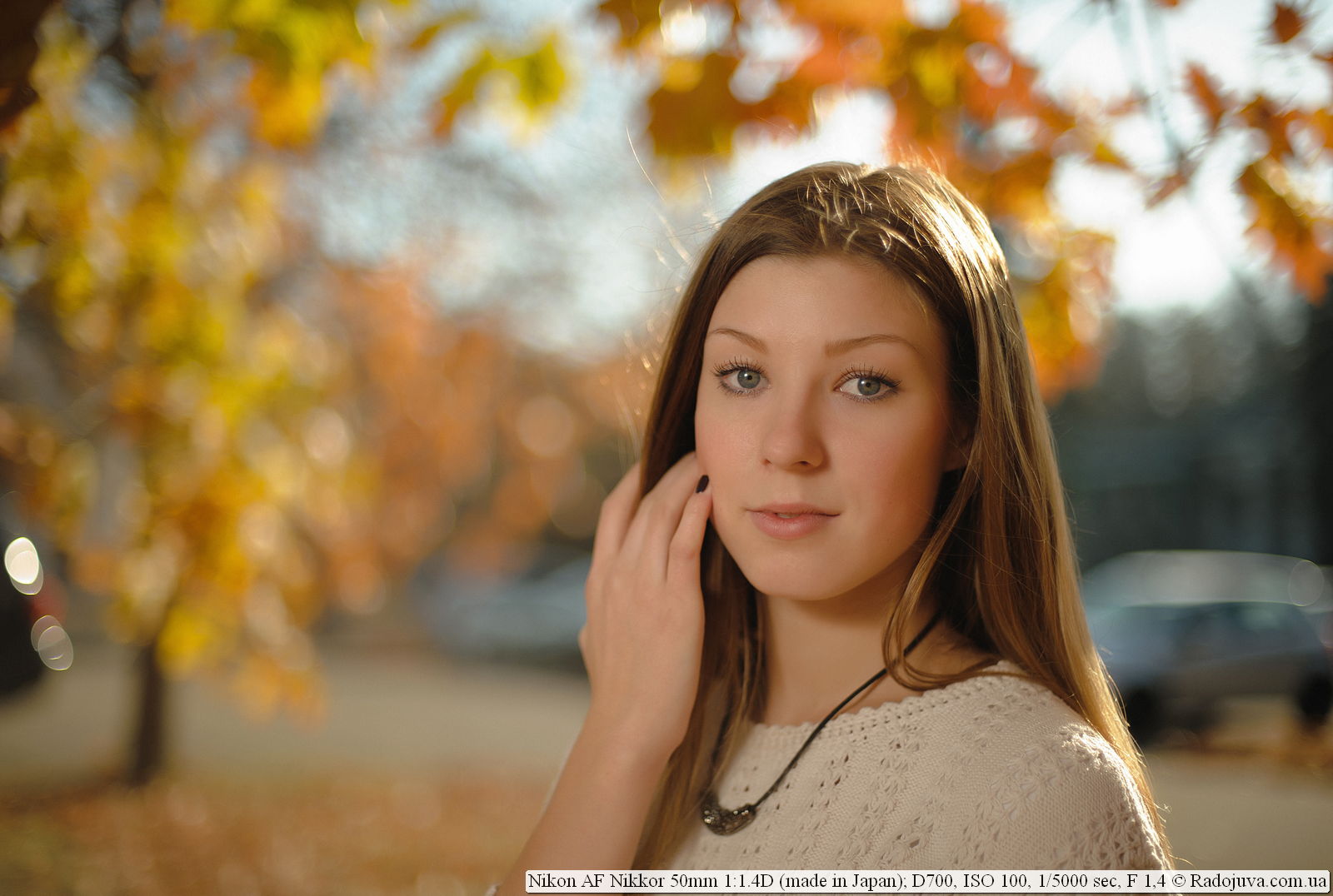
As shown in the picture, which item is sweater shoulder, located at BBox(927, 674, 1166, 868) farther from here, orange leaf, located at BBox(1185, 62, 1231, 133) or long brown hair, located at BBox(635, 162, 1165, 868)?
orange leaf, located at BBox(1185, 62, 1231, 133)

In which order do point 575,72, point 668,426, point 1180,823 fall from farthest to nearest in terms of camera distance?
point 1180,823, point 575,72, point 668,426

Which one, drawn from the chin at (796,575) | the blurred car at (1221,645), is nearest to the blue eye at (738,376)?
the chin at (796,575)

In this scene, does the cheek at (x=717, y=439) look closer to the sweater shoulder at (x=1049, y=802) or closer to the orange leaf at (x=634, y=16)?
the sweater shoulder at (x=1049, y=802)

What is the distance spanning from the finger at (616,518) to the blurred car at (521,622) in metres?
11.3

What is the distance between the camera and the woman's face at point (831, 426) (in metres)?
1.47

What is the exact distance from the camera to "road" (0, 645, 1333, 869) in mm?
4938

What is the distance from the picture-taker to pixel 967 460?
160cm

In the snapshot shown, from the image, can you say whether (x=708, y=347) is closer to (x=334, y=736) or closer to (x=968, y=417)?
(x=968, y=417)

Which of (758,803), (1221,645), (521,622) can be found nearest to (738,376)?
(758,803)

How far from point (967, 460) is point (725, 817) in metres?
0.66

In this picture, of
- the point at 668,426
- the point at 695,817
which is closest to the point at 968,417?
the point at 668,426

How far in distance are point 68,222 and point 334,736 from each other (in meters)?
5.38

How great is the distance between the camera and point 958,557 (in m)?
1.64

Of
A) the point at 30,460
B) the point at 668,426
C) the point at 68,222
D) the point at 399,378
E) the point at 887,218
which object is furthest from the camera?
the point at 399,378
